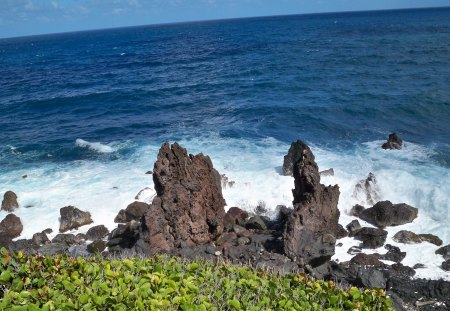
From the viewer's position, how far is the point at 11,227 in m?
26.5

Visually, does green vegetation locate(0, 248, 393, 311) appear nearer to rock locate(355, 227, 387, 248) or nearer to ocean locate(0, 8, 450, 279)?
ocean locate(0, 8, 450, 279)

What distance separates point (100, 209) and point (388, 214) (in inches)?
675

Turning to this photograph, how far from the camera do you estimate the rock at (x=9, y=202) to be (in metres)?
29.0

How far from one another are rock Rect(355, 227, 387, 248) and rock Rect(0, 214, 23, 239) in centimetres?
1915

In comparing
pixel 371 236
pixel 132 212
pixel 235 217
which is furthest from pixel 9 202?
pixel 371 236

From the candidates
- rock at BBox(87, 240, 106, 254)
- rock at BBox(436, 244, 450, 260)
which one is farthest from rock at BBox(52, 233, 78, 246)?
rock at BBox(436, 244, 450, 260)

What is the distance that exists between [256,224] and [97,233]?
8.93 metres

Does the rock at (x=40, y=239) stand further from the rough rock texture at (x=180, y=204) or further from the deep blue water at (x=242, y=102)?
the deep blue water at (x=242, y=102)

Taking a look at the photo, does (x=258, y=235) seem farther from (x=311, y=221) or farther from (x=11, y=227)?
(x=11, y=227)

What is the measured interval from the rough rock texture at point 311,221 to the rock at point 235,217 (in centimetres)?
379

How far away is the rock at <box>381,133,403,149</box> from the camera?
35562mm

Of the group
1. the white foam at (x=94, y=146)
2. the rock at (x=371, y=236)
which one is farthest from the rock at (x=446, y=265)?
the white foam at (x=94, y=146)

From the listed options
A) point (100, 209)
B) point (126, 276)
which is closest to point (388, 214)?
point (100, 209)

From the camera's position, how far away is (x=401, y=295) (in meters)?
18.7
